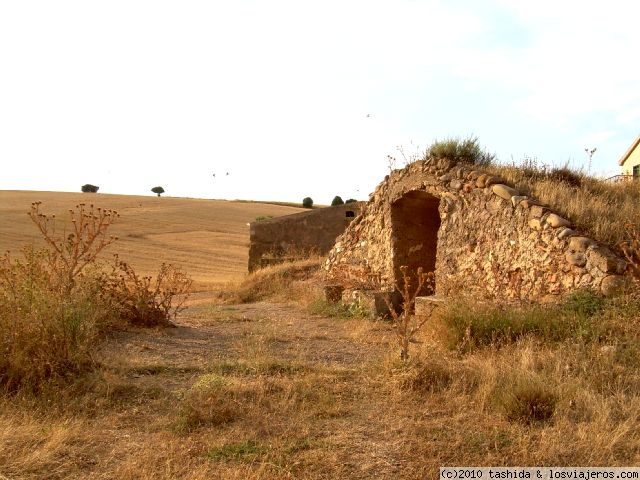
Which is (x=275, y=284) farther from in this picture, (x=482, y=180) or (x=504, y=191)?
(x=504, y=191)

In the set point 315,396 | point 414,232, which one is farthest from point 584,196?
point 315,396

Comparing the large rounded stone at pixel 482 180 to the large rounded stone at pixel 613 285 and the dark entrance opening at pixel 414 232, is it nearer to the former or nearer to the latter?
the dark entrance opening at pixel 414 232

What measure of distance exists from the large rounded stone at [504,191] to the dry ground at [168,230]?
9.67 metres

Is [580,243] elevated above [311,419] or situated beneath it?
elevated above

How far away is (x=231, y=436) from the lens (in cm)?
386

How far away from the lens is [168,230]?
37.1 metres

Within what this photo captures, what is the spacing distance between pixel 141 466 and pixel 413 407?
77.1 inches

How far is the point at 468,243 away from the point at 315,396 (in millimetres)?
4682

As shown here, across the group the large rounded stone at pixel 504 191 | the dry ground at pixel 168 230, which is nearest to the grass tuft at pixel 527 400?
the large rounded stone at pixel 504 191

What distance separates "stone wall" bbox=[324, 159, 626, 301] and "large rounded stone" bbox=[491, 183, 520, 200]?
2 cm

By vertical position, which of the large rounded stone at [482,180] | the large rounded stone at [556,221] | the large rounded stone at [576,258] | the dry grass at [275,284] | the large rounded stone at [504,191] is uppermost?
the large rounded stone at [482,180]

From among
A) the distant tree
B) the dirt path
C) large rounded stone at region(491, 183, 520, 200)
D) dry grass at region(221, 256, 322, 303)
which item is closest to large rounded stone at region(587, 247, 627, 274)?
large rounded stone at region(491, 183, 520, 200)

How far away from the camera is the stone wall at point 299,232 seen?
1675 centimetres

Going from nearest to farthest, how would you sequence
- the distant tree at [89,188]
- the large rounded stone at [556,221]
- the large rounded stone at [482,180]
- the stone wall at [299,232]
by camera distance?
the large rounded stone at [556,221] → the large rounded stone at [482,180] → the stone wall at [299,232] → the distant tree at [89,188]
